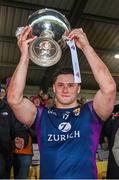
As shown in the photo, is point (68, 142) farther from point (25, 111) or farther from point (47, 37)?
point (47, 37)

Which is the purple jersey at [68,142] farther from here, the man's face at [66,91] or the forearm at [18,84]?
the forearm at [18,84]

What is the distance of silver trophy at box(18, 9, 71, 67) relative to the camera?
2.30 m

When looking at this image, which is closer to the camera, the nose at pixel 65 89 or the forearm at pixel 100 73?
the forearm at pixel 100 73

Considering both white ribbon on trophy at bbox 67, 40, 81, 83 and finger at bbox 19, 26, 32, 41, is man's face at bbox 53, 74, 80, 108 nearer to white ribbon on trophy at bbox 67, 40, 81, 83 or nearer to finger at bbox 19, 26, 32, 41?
white ribbon on trophy at bbox 67, 40, 81, 83

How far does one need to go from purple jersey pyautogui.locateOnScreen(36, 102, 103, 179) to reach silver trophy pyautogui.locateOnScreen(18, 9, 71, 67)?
15.0 inches

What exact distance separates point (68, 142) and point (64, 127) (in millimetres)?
118

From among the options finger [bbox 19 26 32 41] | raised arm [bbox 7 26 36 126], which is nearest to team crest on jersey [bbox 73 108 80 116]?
raised arm [bbox 7 26 36 126]

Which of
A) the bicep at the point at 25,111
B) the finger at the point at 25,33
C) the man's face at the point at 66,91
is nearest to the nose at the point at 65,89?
the man's face at the point at 66,91

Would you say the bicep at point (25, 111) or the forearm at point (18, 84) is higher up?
the forearm at point (18, 84)

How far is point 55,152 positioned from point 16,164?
150cm

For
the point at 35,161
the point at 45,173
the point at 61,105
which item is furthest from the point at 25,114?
the point at 35,161

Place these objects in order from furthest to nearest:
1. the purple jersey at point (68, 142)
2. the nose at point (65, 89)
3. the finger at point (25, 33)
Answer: the nose at point (65, 89) → the finger at point (25, 33) → the purple jersey at point (68, 142)

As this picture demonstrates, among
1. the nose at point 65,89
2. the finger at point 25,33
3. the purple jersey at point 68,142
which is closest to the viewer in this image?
the purple jersey at point 68,142

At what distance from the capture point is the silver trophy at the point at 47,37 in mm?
2305
